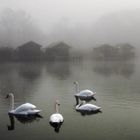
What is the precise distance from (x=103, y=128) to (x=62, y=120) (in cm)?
201

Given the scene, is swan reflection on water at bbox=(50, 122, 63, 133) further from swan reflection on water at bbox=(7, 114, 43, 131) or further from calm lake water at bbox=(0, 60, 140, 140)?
swan reflection on water at bbox=(7, 114, 43, 131)

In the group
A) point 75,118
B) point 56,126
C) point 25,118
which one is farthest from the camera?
point 25,118

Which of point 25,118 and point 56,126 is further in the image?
point 25,118

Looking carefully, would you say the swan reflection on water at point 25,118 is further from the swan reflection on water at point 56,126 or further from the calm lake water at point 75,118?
the swan reflection on water at point 56,126

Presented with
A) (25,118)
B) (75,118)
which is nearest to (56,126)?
(75,118)

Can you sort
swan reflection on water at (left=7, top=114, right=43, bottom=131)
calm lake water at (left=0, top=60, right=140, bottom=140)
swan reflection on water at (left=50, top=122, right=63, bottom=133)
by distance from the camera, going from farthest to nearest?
1. swan reflection on water at (left=7, top=114, right=43, bottom=131)
2. swan reflection on water at (left=50, top=122, right=63, bottom=133)
3. calm lake water at (left=0, top=60, right=140, bottom=140)

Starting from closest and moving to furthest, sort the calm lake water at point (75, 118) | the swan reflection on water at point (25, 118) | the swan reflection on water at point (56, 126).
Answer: the calm lake water at point (75, 118) < the swan reflection on water at point (56, 126) < the swan reflection on water at point (25, 118)

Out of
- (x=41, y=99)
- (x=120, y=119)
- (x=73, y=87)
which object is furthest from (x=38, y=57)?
(x=120, y=119)

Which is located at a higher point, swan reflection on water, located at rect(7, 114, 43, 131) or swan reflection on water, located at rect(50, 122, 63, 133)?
swan reflection on water, located at rect(7, 114, 43, 131)

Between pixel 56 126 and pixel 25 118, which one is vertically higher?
pixel 25 118

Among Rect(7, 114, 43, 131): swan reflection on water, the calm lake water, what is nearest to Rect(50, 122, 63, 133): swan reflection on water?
the calm lake water

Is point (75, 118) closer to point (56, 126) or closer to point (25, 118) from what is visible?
point (56, 126)

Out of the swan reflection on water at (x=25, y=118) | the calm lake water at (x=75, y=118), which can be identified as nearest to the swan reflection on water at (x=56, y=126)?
the calm lake water at (x=75, y=118)

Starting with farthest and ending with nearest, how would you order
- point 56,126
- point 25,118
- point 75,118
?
point 25,118 → point 75,118 → point 56,126
